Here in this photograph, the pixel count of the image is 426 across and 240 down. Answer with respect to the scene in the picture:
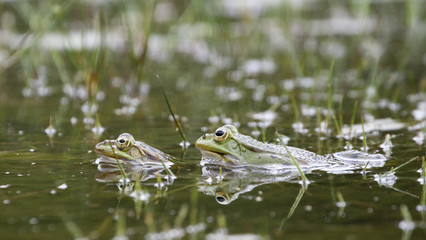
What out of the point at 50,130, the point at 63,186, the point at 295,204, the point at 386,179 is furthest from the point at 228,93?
the point at 295,204

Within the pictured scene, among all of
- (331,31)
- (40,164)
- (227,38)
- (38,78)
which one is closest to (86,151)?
(40,164)

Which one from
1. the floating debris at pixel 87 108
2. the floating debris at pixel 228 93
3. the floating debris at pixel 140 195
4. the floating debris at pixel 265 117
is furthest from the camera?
the floating debris at pixel 228 93

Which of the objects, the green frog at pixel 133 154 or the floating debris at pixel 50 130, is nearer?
the green frog at pixel 133 154

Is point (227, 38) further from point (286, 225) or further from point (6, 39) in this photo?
point (286, 225)

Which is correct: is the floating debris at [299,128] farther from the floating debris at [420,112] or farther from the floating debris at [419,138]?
the floating debris at [420,112]

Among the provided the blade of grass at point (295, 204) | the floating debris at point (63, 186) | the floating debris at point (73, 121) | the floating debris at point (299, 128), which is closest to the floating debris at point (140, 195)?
the floating debris at point (63, 186)

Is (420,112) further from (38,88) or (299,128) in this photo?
(38,88)
